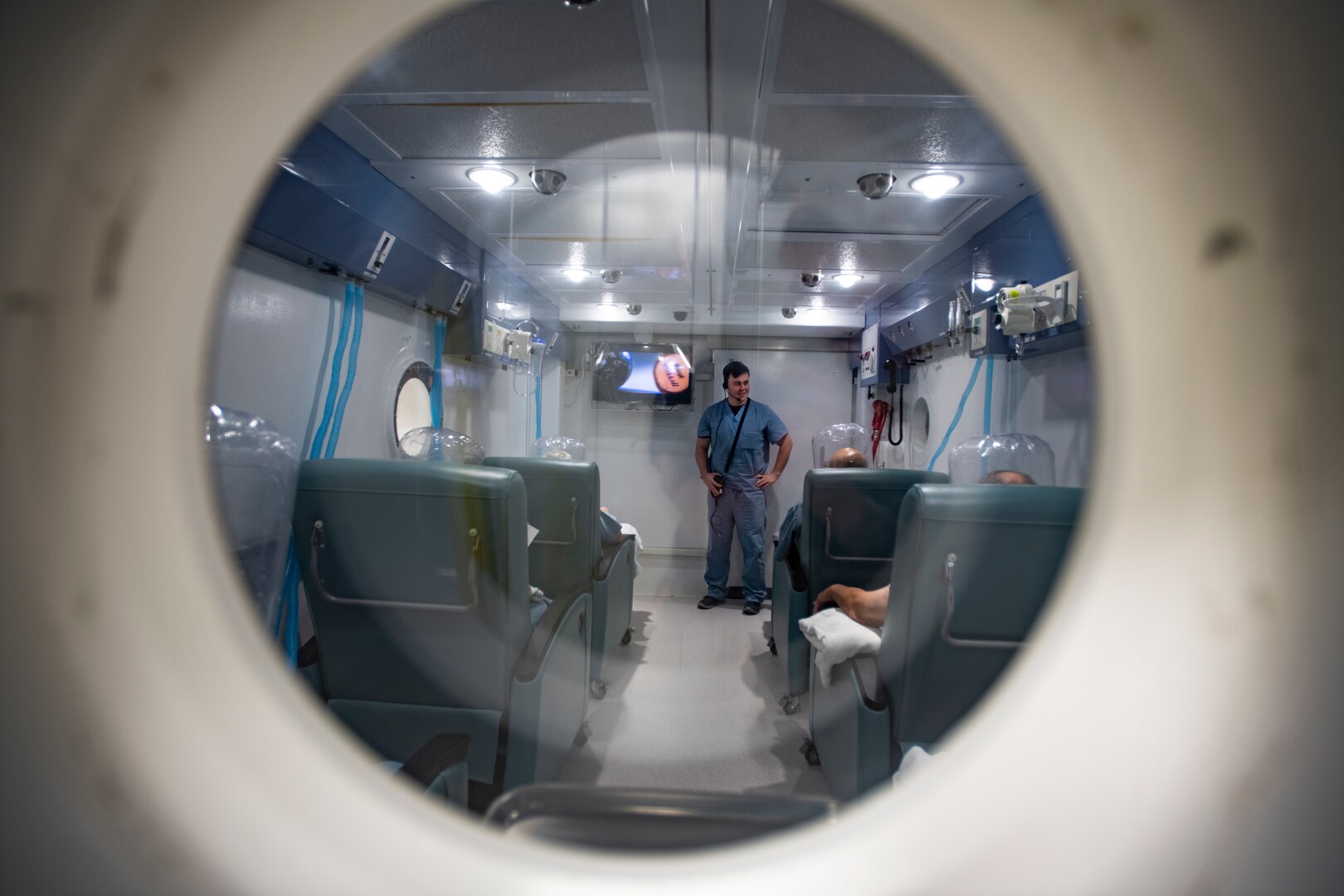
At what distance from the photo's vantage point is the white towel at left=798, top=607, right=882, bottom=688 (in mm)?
1653

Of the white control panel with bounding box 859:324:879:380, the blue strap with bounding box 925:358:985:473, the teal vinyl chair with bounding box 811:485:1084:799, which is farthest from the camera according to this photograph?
the white control panel with bounding box 859:324:879:380

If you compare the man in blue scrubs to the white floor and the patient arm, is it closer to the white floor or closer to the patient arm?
the white floor

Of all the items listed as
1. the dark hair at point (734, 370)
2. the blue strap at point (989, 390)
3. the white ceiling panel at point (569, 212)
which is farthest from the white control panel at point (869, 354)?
the white ceiling panel at point (569, 212)

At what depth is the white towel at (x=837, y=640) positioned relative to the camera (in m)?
1.65

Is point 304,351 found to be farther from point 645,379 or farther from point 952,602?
point 952,602

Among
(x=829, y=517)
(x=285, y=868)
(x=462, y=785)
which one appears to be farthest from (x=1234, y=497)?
(x=829, y=517)

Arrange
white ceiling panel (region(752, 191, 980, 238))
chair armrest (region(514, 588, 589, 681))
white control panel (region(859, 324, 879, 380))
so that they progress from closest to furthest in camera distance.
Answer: chair armrest (region(514, 588, 589, 681))
white ceiling panel (region(752, 191, 980, 238))
white control panel (region(859, 324, 879, 380))

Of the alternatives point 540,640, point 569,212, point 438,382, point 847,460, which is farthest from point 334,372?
point 847,460

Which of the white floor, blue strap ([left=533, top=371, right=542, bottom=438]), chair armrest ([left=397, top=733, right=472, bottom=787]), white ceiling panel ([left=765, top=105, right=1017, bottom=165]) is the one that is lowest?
the white floor

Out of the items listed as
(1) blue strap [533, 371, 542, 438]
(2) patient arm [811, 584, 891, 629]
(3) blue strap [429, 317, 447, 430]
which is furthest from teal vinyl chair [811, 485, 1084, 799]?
(1) blue strap [533, 371, 542, 438]

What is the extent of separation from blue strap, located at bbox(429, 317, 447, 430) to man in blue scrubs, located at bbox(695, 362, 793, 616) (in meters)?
1.38

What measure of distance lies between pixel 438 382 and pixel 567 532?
1.22 metres

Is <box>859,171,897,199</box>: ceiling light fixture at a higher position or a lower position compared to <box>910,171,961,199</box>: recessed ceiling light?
lower

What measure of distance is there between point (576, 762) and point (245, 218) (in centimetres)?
220
